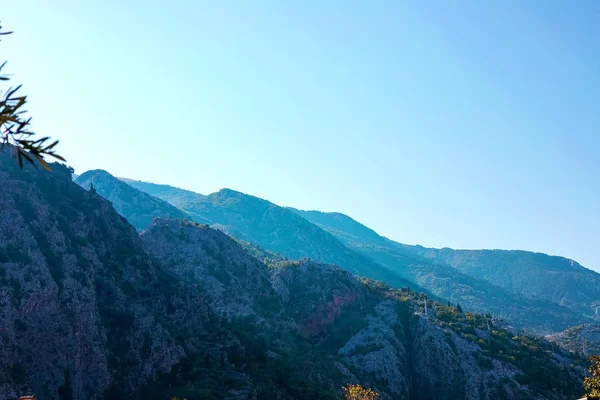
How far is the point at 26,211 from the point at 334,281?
102 m

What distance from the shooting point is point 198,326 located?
347 feet

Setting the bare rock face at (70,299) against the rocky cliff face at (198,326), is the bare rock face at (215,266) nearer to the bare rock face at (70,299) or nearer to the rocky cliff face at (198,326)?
the rocky cliff face at (198,326)

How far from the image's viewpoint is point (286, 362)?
107062 mm

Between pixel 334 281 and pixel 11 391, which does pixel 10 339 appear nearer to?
pixel 11 391

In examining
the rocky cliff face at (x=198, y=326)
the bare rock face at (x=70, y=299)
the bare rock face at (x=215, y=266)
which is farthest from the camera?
the bare rock face at (x=215, y=266)

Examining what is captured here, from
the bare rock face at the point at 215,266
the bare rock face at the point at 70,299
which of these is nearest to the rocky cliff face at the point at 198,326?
the bare rock face at the point at 70,299

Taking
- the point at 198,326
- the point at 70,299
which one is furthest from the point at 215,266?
the point at 70,299

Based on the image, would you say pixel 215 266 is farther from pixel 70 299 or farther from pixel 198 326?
pixel 70 299

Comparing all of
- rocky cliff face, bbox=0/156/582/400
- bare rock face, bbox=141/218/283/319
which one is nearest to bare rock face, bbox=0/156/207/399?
rocky cliff face, bbox=0/156/582/400

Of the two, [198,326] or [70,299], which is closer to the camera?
Answer: [70,299]

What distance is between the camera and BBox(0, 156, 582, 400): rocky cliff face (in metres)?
78.9

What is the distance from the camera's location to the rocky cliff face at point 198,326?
3105 inches

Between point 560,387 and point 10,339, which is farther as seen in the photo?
point 560,387

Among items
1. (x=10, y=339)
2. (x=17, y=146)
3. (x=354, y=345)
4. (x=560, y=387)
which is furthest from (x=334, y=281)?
(x=17, y=146)
